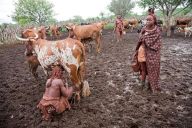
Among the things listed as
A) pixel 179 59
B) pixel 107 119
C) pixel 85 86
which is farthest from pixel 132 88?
pixel 179 59

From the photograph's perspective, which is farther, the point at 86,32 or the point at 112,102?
the point at 86,32

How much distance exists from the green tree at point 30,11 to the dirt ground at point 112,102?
32.5 metres

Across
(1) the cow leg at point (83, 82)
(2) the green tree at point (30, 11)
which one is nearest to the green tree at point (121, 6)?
(2) the green tree at point (30, 11)

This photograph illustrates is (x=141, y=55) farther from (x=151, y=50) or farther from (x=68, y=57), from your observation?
(x=68, y=57)

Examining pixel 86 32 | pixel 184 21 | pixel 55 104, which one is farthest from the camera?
pixel 184 21

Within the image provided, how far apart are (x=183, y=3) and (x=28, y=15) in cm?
2731

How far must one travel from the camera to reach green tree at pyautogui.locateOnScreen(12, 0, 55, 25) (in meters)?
40.1

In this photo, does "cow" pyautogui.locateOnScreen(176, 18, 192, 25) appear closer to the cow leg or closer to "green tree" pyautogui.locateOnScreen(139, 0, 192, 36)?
"green tree" pyautogui.locateOnScreen(139, 0, 192, 36)

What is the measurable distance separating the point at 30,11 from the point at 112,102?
37.3 m

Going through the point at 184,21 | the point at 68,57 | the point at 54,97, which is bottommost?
the point at 54,97

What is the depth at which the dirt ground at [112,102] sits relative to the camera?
199 inches

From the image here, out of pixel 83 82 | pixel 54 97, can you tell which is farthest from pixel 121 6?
pixel 54 97

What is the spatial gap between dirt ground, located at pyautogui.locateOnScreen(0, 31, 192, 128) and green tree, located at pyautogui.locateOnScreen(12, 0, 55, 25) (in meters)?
32.5

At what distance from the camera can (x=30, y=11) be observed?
40.6m
